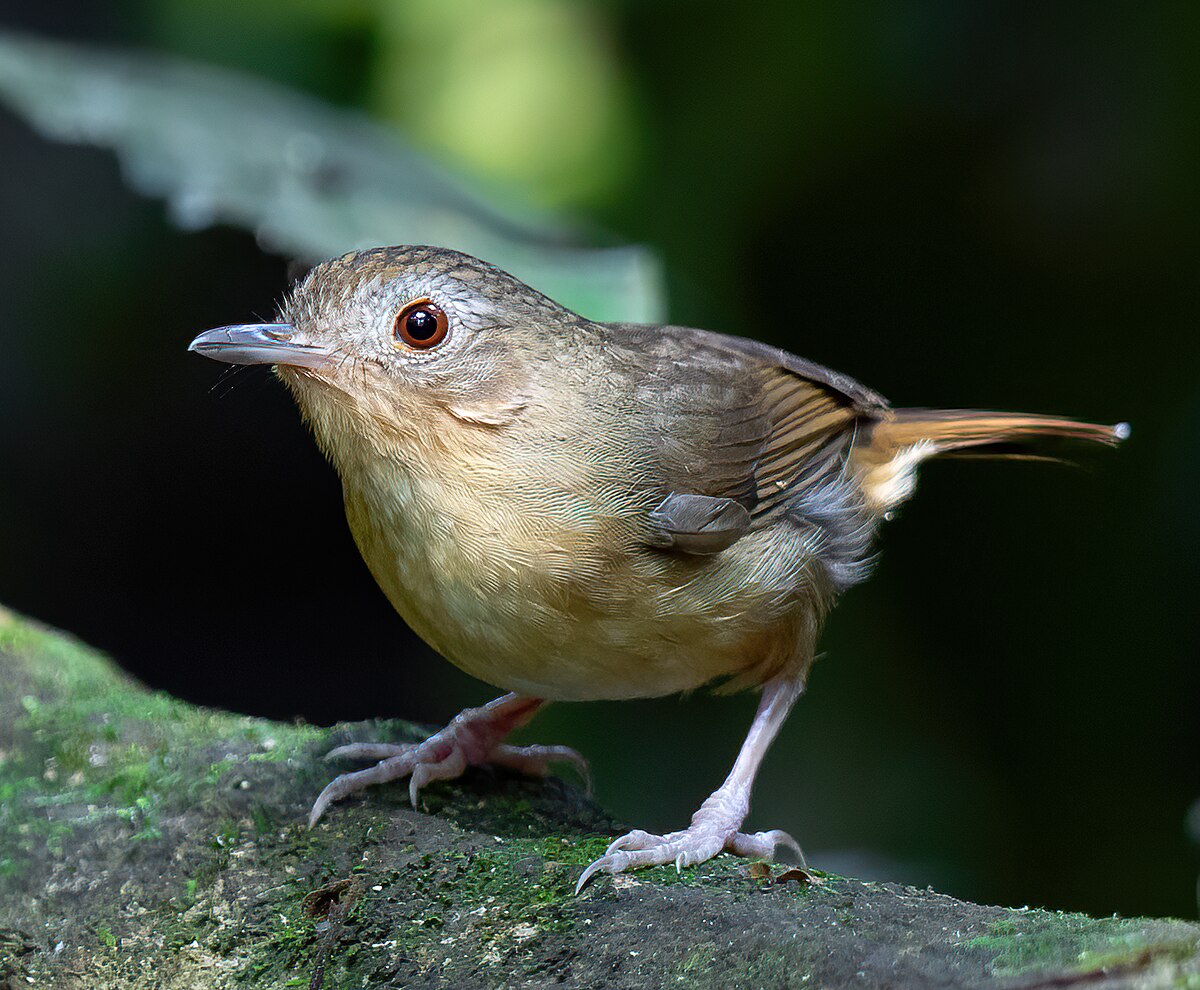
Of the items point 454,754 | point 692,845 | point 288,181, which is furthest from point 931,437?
point 288,181

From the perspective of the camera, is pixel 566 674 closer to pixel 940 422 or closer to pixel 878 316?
pixel 940 422

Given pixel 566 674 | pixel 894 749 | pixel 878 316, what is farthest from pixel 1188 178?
pixel 566 674

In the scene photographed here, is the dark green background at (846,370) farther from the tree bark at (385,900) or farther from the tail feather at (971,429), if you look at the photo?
the tree bark at (385,900)

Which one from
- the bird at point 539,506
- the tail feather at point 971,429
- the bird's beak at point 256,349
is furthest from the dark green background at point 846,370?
the bird's beak at point 256,349

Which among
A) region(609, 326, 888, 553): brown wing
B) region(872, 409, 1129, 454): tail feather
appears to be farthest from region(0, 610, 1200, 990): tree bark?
region(872, 409, 1129, 454): tail feather

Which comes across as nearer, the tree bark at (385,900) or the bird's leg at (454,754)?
the tree bark at (385,900)

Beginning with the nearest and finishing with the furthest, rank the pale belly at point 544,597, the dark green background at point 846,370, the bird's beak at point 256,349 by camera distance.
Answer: the pale belly at point 544,597 < the bird's beak at point 256,349 < the dark green background at point 846,370

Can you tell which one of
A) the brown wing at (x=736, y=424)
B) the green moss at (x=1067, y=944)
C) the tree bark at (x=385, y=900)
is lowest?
the tree bark at (x=385, y=900)

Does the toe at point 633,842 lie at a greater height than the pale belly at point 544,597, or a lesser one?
lesser

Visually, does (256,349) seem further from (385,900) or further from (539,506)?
(385,900)
